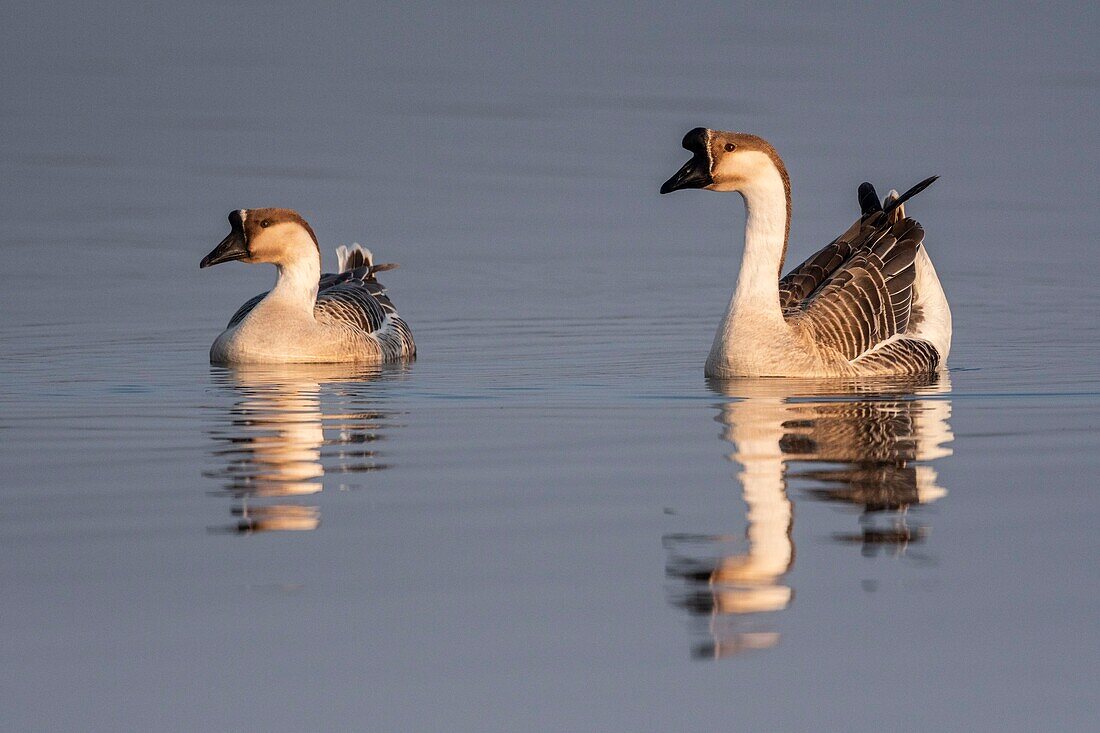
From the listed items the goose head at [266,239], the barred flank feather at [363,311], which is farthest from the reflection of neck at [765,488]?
the goose head at [266,239]

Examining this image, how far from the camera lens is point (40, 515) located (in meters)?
8.27

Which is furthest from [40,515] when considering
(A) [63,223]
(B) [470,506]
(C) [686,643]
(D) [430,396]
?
(A) [63,223]

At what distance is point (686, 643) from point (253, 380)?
8615mm

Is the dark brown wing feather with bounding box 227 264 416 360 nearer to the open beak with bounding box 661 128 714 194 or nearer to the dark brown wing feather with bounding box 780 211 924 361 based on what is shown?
the dark brown wing feather with bounding box 780 211 924 361

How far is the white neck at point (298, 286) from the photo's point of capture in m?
16.5

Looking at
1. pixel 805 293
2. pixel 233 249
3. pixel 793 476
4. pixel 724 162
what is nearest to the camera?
pixel 793 476

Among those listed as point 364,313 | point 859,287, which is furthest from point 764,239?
point 364,313

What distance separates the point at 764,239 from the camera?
46.2ft

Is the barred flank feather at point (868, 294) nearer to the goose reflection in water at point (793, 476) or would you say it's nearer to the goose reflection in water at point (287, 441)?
the goose reflection in water at point (793, 476)

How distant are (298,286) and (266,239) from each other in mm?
485

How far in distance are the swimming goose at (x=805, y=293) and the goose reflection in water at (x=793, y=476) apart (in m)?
0.30

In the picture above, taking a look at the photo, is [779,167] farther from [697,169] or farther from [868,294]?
[868,294]

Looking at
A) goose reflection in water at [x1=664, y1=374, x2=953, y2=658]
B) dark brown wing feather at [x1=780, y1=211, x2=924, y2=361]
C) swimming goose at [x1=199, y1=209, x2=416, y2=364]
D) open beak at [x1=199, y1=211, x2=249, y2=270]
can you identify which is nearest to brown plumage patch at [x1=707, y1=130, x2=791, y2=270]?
dark brown wing feather at [x1=780, y1=211, x2=924, y2=361]

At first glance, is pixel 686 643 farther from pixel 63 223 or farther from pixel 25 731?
pixel 63 223
